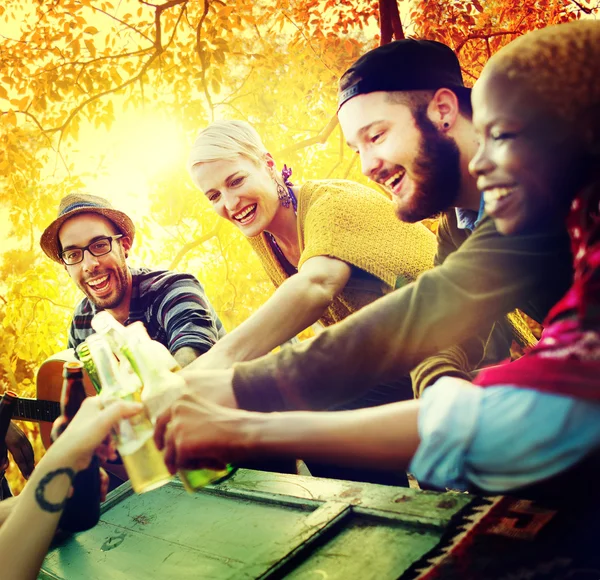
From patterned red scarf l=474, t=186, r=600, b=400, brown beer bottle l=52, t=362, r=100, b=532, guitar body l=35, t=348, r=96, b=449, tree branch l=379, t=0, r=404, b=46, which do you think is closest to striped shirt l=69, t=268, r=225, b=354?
guitar body l=35, t=348, r=96, b=449

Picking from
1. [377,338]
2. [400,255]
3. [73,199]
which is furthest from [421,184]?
[73,199]

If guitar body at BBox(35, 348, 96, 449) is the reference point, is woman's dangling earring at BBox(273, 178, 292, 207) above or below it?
above

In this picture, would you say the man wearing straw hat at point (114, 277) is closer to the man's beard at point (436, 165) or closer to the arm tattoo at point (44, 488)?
the arm tattoo at point (44, 488)

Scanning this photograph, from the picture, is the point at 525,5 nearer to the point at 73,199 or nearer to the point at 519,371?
the point at 73,199

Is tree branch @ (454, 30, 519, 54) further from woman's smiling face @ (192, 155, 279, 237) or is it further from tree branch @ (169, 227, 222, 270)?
tree branch @ (169, 227, 222, 270)

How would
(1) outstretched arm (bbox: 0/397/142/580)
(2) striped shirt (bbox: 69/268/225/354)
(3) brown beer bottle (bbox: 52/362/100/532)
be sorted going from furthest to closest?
(2) striped shirt (bbox: 69/268/225/354)
(3) brown beer bottle (bbox: 52/362/100/532)
(1) outstretched arm (bbox: 0/397/142/580)

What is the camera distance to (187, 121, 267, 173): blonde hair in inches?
59.8

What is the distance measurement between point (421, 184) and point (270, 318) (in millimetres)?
448

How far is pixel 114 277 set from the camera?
6.89 ft

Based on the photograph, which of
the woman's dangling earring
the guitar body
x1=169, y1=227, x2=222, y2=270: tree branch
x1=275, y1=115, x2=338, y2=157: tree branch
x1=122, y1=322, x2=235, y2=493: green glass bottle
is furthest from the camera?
x1=169, y1=227, x2=222, y2=270: tree branch

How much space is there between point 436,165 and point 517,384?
2.06ft

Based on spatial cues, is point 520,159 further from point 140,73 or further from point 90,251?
point 140,73

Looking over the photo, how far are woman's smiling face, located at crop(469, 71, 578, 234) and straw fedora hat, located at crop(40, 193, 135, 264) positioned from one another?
1.69m

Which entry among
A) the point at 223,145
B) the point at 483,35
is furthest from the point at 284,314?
the point at 483,35
